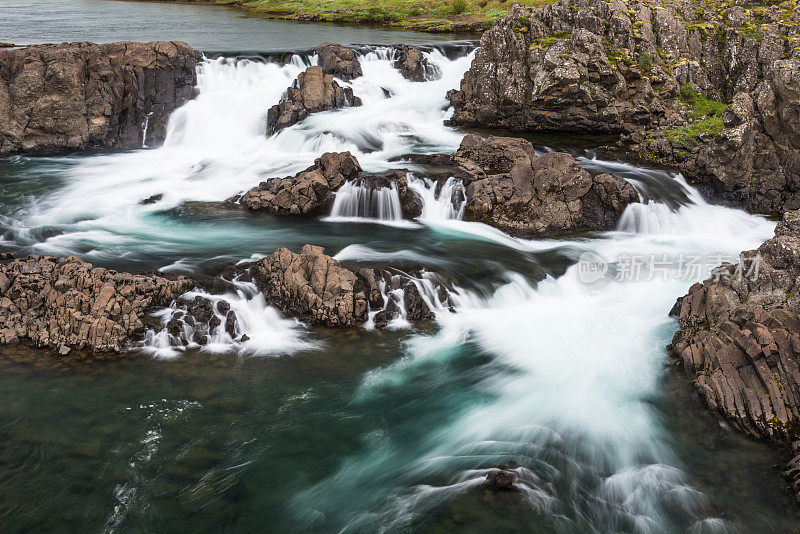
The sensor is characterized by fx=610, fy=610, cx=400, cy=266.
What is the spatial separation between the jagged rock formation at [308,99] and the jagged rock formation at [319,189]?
6845 millimetres

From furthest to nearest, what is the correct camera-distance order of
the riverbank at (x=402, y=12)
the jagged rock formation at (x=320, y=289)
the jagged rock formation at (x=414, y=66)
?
the riverbank at (x=402, y=12) → the jagged rock formation at (x=414, y=66) → the jagged rock formation at (x=320, y=289)

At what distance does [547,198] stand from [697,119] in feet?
32.5

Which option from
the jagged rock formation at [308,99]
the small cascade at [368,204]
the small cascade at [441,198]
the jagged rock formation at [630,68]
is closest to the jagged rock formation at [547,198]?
the small cascade at [441,198]

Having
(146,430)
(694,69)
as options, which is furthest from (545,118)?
(146,430)

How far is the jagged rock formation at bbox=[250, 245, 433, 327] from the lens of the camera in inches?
491

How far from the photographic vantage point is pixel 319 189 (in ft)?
58.9

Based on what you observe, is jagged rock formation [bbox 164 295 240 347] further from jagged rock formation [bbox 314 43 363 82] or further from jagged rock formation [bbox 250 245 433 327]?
jagged rock formation [bbox 314 43 363 82]

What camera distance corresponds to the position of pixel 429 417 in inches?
400

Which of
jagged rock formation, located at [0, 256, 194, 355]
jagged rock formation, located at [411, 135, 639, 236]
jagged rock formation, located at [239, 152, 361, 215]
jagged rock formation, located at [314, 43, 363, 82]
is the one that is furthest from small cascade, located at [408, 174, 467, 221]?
jagged rock formation, located at [314, 43, 363, 82]

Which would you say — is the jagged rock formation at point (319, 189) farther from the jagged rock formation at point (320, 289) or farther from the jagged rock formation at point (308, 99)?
the jagged rock formation at point (308, 99)

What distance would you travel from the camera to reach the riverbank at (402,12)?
49691 mm

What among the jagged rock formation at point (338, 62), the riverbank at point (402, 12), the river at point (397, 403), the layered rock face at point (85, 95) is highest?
the riverbank at point (402, 12)

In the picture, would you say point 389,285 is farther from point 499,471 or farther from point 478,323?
point 499,471

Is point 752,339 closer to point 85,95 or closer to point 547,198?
point 547,198
